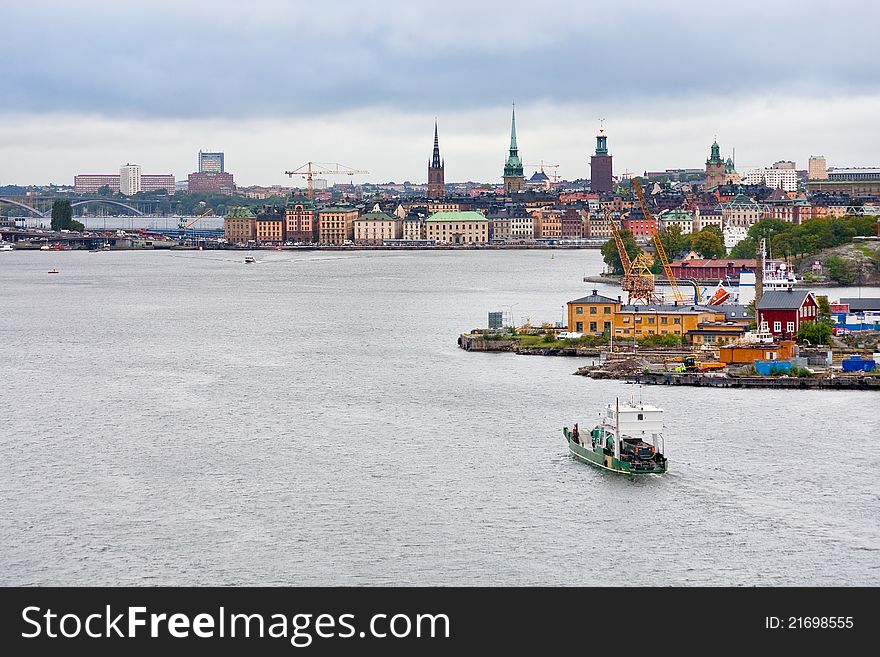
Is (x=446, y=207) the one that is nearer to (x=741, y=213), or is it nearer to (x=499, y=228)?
(x=499, y=228)

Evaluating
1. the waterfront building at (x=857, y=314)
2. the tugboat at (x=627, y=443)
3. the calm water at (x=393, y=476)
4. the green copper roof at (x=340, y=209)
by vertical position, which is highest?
Result: the green copper roof at (x=340, y=209)

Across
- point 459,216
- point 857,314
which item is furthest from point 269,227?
point 857,314

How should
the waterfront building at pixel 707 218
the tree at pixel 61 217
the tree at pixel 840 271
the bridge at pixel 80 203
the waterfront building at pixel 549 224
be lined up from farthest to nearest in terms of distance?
the bridge at pixel 80 203 < the tree at pixel 61 217 < the waterfront building at pixel 549 224 < the waterfront building at pixel 707 218 < the tree at pixel 840 271

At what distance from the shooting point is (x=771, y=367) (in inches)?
793

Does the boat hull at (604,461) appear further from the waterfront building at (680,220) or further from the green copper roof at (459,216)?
the green copper roof at (459,216)

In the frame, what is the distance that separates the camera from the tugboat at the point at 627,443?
14.2m

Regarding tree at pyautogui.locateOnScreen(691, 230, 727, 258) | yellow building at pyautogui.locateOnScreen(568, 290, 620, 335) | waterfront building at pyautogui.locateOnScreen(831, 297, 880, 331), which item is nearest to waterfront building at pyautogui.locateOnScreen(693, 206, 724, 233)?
tree at pyautogui.locateOnScreen(691, 230, 727, 258)

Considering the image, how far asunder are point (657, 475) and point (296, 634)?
5.99 metres

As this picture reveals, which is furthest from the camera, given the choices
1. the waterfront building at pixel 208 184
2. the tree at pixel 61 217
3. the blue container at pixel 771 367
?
the waterfront building at pixel 208 184

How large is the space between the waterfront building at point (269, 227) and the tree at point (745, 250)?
134 feet

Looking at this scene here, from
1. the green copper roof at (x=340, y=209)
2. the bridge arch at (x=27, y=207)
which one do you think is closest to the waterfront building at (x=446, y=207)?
the green copper roof at (x=340, y=209)

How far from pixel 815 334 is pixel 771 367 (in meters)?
2.71

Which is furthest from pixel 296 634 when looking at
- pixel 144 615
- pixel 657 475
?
pixel 657 475

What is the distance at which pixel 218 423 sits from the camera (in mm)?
17109
